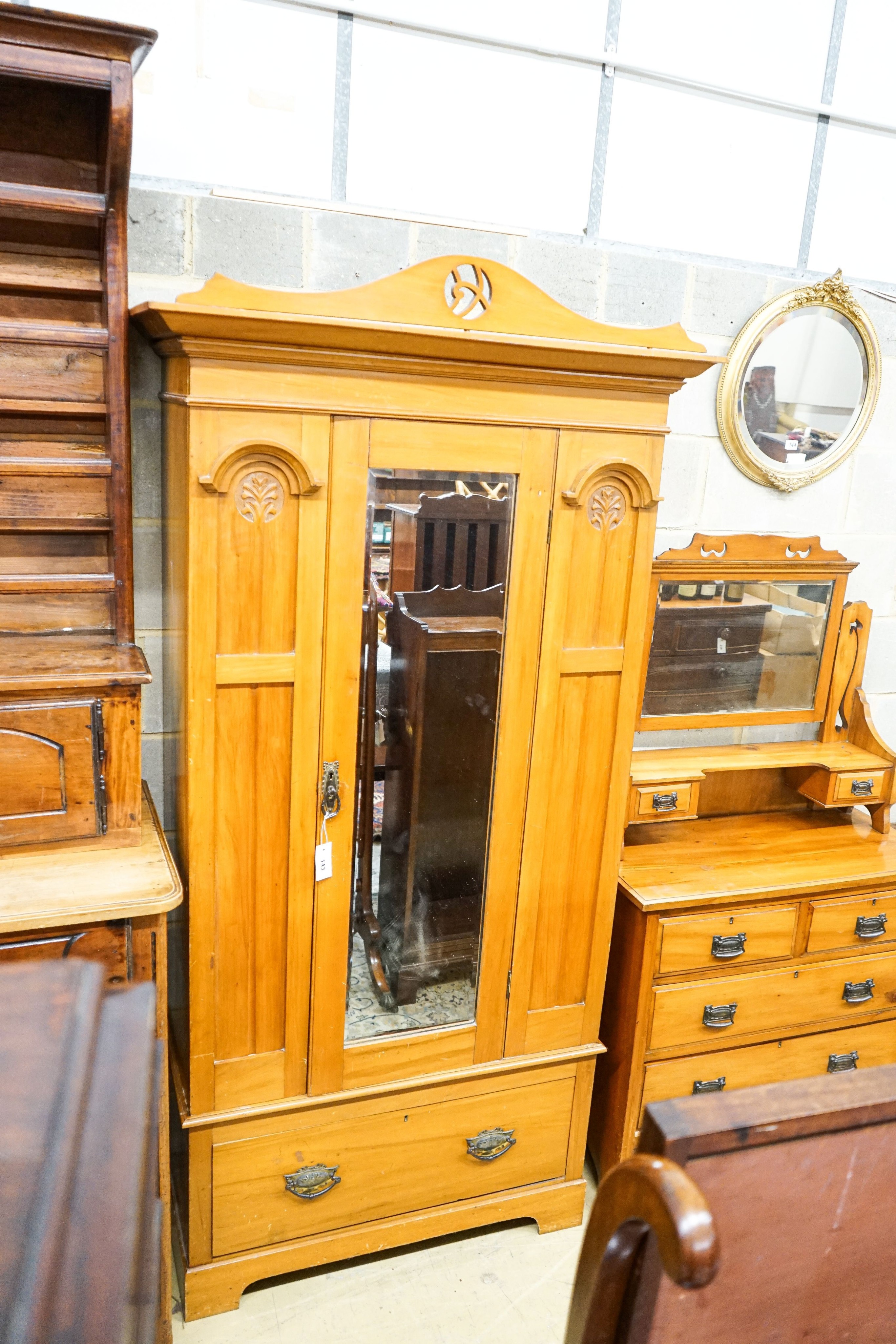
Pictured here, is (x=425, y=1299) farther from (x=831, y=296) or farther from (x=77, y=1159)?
(x=831, y=296)

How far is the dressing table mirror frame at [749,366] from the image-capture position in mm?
2469

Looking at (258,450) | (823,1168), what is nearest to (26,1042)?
(823,1168)

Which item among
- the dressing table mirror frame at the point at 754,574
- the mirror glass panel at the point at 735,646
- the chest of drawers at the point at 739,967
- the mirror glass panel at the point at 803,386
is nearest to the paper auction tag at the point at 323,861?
the chest of drawers at the point at 739,967

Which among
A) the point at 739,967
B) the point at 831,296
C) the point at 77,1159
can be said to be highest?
the point at 831,296

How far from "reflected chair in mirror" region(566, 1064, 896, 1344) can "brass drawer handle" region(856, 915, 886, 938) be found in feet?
6.31

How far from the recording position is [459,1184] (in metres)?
2.20

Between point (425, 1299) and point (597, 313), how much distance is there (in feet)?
7.50

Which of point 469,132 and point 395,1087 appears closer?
point 395,1087

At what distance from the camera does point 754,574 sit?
2.55 meters

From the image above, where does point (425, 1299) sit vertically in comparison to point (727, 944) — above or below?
below

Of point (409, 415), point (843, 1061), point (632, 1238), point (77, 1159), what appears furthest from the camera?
point (843, 1061)

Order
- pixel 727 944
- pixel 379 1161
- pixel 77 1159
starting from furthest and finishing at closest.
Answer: pixel 727 944 < pixel 379 1161 < pixel 77 1159

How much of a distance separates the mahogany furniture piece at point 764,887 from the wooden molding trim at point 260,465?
1.07 meters

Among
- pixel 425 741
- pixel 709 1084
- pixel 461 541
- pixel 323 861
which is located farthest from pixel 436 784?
pixel 709 1084
